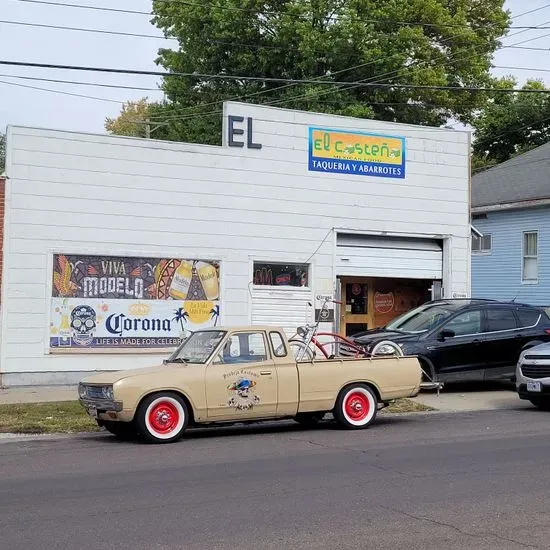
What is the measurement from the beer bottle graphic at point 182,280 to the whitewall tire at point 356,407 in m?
6.47

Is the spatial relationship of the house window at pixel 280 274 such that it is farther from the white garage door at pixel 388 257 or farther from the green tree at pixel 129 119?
the green tree at pixel 129 119

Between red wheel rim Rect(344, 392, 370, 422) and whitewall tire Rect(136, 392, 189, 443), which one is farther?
red wheel rim Rect(344, 392, 370, 422)

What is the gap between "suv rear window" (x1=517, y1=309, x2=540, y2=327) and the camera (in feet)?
62.3

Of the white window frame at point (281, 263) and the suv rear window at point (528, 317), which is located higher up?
the white window frame at point (281, 263)

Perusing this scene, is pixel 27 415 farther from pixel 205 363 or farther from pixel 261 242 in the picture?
pixel 261 242

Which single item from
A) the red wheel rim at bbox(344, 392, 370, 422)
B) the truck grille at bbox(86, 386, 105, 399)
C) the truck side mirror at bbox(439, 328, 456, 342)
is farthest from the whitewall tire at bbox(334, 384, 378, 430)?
the truck side mirror at bbox(439, 328, 456, 342)

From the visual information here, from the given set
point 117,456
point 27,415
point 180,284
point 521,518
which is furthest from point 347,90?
point 521,518

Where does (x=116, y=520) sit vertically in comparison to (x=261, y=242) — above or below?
below

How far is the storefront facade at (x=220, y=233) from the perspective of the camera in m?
17.7

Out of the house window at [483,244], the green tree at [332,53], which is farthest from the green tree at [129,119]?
the house window at [483,244]

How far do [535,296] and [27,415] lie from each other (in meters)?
21.0

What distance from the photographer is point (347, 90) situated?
35750 millimetres

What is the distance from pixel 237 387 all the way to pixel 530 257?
21.1 meters

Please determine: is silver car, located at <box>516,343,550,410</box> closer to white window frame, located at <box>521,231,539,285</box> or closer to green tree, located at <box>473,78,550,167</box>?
white window frame, located at <box>521,231,539,285</box>
